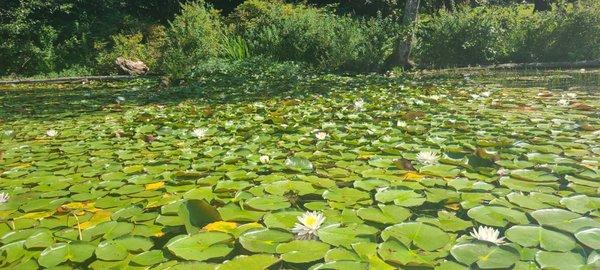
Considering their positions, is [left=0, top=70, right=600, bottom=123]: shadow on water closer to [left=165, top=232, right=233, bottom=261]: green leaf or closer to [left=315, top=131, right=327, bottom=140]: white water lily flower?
[left=315, top=131, right=327, bottom=140]: white water lily flower

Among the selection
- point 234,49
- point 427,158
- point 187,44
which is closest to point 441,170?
Answer: point 427,158

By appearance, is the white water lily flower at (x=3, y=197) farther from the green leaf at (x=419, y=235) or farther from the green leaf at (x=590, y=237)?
the green leaf at (x=590, y=237)

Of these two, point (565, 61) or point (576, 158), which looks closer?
point (576, 158)

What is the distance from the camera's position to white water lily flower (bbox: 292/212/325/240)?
120 cm

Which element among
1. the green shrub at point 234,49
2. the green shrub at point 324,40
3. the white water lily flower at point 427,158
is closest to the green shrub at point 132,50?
the green shrub at point 234,49

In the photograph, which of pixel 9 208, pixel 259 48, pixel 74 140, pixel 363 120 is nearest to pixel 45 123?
pixel 74 140

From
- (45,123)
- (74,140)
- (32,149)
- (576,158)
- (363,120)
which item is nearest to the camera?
(576,158)

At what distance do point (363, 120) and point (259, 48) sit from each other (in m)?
6.32

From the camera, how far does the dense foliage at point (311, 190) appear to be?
111 cm

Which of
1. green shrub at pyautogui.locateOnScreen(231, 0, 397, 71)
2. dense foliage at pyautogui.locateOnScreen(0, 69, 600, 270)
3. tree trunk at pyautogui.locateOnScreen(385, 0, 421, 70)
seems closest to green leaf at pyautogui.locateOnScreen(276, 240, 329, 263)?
dense foliage at pyautogui.locateOnScreen(0, 69, 600, 270)

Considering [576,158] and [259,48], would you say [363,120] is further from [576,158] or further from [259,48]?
[259,48]

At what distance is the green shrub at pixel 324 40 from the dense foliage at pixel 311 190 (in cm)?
437

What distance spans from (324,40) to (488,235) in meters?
6.96

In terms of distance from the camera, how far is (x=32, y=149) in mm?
2438
